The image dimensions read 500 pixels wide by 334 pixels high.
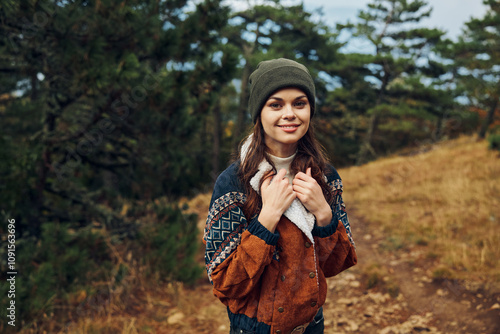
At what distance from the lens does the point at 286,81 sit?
1.39 metres

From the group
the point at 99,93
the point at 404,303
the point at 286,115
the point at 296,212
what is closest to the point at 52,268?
the point at 99,93

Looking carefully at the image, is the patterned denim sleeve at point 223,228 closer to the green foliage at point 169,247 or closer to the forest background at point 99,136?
the forest background at point 99,136

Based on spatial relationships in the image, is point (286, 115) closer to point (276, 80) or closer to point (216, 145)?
point (276, 80)

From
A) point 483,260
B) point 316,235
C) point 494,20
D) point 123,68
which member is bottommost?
point 483,260

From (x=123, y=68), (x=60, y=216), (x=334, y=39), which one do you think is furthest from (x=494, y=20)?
(x=60, y=216)

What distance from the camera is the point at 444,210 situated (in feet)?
17.9

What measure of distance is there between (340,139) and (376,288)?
683 inches

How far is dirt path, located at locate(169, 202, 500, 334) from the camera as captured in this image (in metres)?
3.14

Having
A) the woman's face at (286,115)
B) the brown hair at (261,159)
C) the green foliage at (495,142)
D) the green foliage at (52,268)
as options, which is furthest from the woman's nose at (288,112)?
the green foliage at (495,142)

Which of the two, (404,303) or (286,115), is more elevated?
(286,115)

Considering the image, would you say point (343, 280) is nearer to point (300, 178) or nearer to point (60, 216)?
point (300, 178)

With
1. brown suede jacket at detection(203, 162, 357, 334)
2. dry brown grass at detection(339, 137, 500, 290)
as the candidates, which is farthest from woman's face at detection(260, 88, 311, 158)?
dry brown grass at detection(339, 137, 500, 290)

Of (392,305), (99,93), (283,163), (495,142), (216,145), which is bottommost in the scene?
(392,305)

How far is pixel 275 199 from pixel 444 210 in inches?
205
